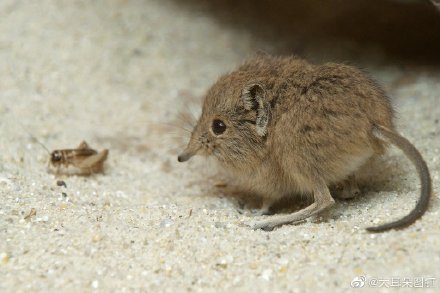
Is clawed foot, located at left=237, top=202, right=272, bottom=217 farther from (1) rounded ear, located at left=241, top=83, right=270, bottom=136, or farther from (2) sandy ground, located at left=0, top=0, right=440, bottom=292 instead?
(1) rounded ear, located at left=241, top=83, right=270, bottom=136

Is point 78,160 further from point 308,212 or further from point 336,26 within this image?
point 336,26

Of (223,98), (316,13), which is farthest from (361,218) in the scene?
(316,13)

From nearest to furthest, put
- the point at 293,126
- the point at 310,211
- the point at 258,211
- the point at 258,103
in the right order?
the point at 293,126 → the point at 310,211 → the point at 258,103 → the point at 258,211

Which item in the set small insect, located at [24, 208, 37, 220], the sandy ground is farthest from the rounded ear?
small insect, located at [24, 208, 37, 220]

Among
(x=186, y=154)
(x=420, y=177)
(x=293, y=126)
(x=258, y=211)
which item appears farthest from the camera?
(x=258, y=211)

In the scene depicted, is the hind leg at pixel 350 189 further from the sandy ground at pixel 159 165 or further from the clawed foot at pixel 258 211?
the clawed foot at pixel 258 211

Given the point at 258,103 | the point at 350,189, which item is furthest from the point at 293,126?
the point at 350,189

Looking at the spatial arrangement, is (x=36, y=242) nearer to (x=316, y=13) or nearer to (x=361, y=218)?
(x=361, y=218)

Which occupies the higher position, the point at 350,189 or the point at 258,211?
the point at 350,189
